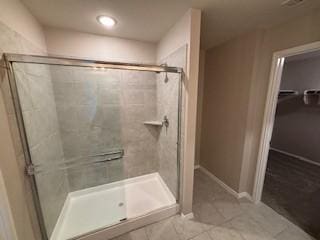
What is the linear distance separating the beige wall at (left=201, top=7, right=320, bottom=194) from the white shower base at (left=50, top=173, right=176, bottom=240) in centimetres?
106

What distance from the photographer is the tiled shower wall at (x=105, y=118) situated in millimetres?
1890

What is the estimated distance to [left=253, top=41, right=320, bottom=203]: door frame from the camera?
4.90ft

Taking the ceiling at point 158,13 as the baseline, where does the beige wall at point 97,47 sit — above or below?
below

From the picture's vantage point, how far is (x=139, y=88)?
2.21 meters

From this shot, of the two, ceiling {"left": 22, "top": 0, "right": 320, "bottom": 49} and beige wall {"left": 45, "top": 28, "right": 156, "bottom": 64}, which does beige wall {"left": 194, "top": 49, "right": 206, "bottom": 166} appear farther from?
beige wall {"left": 45, "top": 28, "right": 156, "bottom": 64}

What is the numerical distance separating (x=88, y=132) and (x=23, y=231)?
1193 millimetres

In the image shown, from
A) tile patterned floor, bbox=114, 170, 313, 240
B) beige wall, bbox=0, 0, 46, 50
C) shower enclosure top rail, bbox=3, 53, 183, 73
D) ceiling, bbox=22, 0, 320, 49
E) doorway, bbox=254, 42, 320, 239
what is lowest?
tile patterned floor, bbox=114, 170, 313, 240

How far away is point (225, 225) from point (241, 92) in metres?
1.69

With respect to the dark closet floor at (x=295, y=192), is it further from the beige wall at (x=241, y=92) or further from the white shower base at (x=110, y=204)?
the white shower base at (x=110, y=204)

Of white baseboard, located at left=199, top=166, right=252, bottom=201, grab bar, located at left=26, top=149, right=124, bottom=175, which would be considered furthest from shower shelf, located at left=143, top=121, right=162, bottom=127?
white baseboard, located at left=199, top=166, right=252, bottom=201

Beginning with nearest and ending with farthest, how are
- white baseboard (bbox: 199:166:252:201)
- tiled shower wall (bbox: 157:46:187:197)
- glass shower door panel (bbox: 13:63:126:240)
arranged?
glass shower door panel (bbox: 13:63:126:240), tiled shower wall (bbox: 157:46:187:197), white baseboard (bbox: 199:166:252:201)

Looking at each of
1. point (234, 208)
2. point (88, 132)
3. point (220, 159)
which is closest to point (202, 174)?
point (220, 159)

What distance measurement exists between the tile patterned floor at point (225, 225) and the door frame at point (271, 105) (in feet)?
0.87

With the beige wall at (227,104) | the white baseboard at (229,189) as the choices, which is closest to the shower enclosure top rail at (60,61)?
the beige wall at (227,104)
